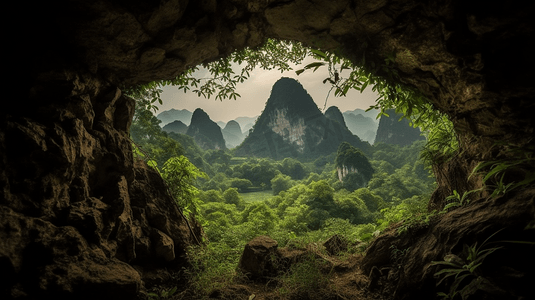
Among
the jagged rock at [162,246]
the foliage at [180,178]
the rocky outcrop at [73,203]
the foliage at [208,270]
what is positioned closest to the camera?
the rocky outcrop at [73,203]

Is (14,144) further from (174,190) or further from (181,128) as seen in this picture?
(181,128)

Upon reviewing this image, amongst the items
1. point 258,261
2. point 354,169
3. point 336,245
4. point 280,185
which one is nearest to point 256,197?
point 280,185

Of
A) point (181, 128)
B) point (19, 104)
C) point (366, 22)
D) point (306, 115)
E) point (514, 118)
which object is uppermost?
point (181, 128)

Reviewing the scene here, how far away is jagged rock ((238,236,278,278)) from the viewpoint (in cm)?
345

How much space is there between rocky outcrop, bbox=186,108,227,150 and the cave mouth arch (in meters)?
74.2

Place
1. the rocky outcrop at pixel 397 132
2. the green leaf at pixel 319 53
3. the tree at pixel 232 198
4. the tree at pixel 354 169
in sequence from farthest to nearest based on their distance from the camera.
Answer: the rocky outcrop at pixel 397 132 → the tree at pixel 354 169 → the tree at pixel 232 198 → the green leaf at pixel 319 53

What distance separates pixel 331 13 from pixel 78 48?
9.36 ft

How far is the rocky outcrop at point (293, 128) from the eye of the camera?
229 feet

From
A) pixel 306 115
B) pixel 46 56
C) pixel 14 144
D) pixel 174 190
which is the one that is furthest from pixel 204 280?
pixel 306 115

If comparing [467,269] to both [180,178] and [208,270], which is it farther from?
[180,178]

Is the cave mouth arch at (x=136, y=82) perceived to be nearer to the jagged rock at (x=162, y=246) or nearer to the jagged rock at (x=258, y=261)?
the jagged rock at (x=162, y=246)

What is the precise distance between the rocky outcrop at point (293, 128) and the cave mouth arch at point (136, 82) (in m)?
67.3

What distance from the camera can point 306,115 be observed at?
70938 millimetres

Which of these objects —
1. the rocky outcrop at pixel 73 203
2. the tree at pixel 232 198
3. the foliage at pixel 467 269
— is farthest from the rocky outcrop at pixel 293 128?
the foliage at pixel 467 269
